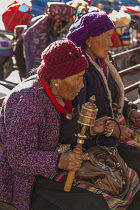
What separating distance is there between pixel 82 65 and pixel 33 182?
737 mm

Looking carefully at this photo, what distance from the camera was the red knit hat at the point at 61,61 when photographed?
→ 6.55 ft

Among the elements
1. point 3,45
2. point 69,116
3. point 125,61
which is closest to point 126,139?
point 69,116

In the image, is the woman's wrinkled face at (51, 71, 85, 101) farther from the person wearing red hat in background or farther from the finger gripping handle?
the finger gripping handle

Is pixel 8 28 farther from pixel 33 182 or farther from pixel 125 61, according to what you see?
pixel 33 182

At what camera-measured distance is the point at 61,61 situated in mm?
1995

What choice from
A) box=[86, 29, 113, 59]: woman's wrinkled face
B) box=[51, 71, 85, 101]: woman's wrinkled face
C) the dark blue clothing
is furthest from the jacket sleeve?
box=[86, 29, 113, 59]: woman's wrinkled face

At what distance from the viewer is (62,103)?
221 cm

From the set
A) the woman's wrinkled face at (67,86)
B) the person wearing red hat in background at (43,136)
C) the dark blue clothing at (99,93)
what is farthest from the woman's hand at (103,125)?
Result: the woman's wrinkled face at (67,86)

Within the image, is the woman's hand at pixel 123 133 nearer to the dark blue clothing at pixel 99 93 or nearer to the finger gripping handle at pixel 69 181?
the dark blue clothing at pixel 99 93

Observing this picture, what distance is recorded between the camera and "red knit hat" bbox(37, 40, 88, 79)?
6.55 ft

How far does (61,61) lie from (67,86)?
0.17 meters

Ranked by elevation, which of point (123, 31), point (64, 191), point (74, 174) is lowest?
point (123, 31)

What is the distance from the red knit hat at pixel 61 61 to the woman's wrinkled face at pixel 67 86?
0.04m

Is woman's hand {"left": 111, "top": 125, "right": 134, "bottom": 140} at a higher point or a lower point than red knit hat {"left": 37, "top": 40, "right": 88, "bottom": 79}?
lower
